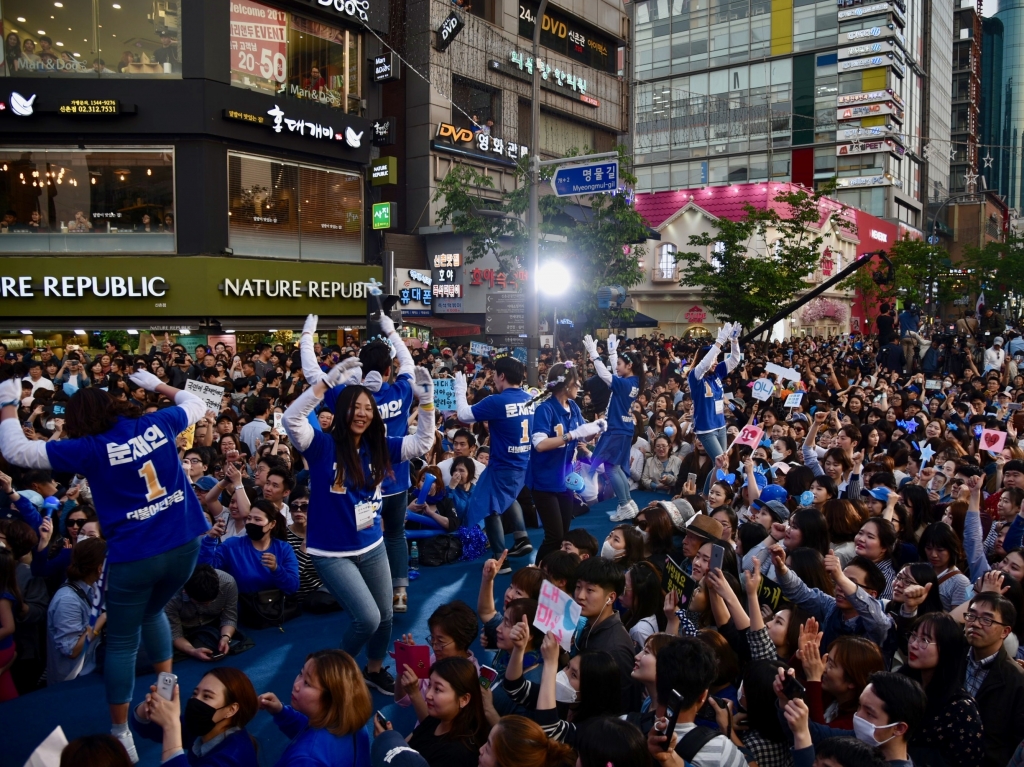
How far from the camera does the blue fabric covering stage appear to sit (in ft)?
14.5

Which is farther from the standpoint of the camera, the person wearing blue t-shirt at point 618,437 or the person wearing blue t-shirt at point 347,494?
the person wearing blue t-shirt at point 618,437

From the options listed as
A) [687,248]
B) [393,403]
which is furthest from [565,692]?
[687,248]

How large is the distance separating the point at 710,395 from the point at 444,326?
1950 cm

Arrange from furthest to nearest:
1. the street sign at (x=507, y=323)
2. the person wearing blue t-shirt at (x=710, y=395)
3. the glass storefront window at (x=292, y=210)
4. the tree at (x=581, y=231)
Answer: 1. the glass storefront window at (x=292, y=210)
2. the tree at (x=581, y=231)
3. the street sign at (x=507, y=323)
4. the person wearing blue t-shirt at (x=710, y=395)

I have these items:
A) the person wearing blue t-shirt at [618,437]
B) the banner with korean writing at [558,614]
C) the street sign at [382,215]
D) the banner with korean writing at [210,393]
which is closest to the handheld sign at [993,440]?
the person wearing blue t-shirt at [618,437]

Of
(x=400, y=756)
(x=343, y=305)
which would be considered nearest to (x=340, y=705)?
(x=400, y=756)

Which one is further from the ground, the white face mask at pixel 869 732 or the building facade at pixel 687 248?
the building facade at pixel 687 248

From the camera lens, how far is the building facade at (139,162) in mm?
19719

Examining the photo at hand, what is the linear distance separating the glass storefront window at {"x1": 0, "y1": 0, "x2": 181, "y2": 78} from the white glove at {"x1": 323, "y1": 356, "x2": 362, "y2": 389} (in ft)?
59.9

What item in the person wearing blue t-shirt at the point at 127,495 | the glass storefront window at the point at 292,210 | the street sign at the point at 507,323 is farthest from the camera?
the glass storefront window at the point at 292,210

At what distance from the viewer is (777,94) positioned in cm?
6312

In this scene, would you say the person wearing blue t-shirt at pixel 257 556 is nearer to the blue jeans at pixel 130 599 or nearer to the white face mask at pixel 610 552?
the blue jeans at pixel 130 599

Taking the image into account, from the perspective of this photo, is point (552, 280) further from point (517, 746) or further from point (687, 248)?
point (687, 248)

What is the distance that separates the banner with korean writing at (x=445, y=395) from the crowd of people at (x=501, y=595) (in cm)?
70
